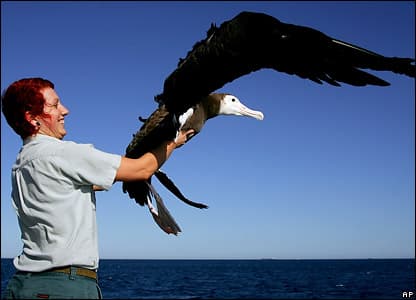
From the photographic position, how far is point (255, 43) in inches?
113

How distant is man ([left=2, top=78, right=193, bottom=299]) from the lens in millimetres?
2307

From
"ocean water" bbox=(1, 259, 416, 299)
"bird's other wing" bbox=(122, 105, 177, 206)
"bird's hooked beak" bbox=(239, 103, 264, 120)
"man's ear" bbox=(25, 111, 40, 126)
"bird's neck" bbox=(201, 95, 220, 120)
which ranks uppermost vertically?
"bird's hooked beak" bbox=(239, 103, 264, 120)

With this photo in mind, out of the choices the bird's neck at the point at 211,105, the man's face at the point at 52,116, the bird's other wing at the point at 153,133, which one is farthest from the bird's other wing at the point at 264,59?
the man's face at the point at 52,116

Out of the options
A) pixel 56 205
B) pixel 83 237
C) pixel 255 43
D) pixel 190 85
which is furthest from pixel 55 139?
pixel 255 43

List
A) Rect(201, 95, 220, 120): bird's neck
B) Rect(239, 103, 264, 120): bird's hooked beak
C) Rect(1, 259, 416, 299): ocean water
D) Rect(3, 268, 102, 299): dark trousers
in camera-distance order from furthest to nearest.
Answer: Rect(1, 259, 416, 299): ocean water → Rect(239, 103, 264, 120): bird's hooked beak → Rect(201, 95, 220, 120): bird's neck → Rect(3, 268, 102, 299): dark trousers

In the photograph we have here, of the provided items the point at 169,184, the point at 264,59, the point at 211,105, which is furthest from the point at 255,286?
the point at 264,59

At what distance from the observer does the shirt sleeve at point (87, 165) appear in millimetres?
2350

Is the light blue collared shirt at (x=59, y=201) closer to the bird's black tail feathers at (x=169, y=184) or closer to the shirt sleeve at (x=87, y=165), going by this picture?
the shirt sleeve at (x=87, y=165)

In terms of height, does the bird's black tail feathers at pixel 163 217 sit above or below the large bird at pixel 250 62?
below

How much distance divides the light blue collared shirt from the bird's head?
1390 millimetres

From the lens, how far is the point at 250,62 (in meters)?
3.02

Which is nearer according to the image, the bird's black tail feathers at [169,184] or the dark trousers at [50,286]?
the dark trousers at [50,286]

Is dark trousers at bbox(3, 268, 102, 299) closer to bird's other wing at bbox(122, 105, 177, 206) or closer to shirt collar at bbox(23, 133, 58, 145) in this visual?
shirt collar at bbox(23, 133, 58, 145)

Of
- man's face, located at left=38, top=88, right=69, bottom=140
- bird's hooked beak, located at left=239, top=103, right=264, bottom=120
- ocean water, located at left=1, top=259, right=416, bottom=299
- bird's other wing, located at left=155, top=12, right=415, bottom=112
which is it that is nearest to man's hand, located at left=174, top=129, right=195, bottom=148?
bird's other wing, located at left=155, top=12, right=415, bottom=112
